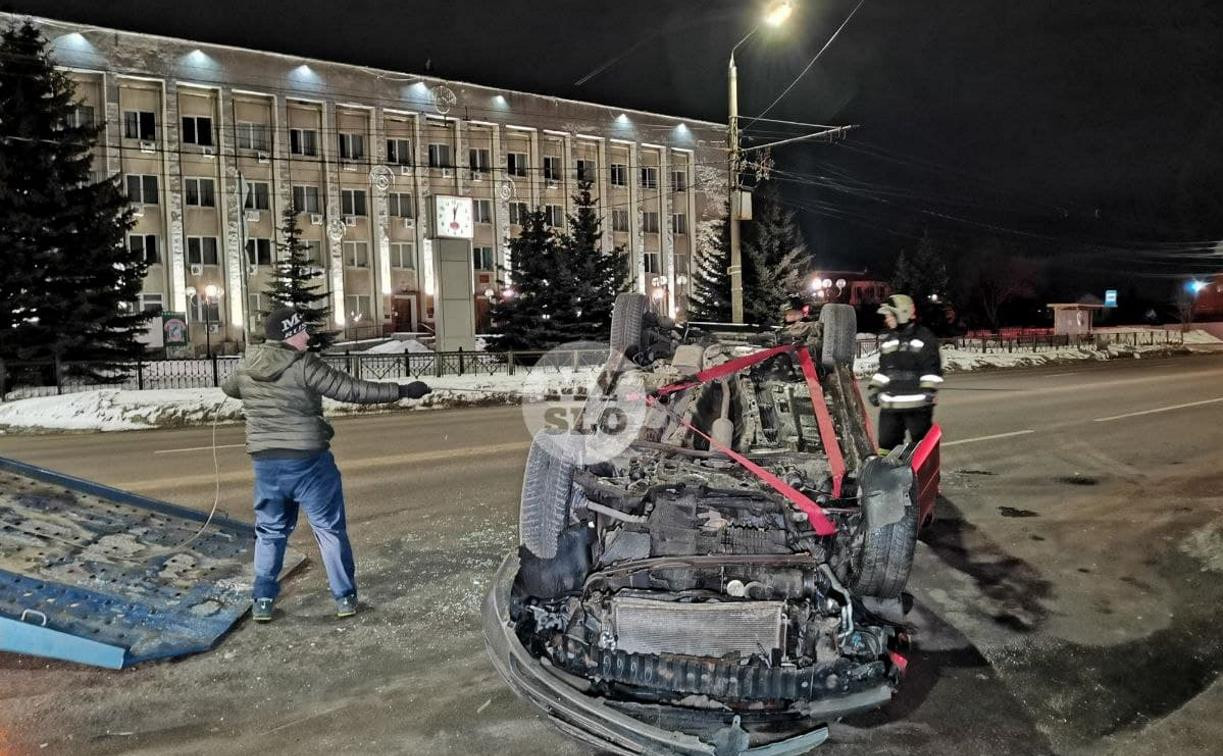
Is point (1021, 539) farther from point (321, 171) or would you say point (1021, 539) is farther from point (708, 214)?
point (708, 214)

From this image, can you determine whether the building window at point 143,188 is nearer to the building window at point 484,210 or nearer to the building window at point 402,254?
the building window at point 402,254

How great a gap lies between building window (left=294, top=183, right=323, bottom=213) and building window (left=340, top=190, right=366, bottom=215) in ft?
4.10

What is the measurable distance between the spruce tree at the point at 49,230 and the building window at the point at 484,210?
26.7 m

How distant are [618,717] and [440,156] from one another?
158ft

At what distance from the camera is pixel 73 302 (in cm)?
2241

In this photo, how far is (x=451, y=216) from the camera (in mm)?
30328

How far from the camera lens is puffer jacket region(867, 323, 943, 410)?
264 inches

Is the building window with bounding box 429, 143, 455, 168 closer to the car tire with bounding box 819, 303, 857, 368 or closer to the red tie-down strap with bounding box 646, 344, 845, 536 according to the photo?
the red tie-down strap with bounding box 646, 344, 845, 536

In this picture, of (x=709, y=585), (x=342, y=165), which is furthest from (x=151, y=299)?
(x=709, y=585)

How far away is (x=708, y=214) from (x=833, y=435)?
176 feet

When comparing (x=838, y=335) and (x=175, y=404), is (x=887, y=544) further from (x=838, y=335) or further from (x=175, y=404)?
(x=175, y=404)

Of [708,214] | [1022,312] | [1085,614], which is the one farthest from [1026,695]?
[1022,312]

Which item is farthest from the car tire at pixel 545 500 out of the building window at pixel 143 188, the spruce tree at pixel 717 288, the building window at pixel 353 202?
the building window at pixel 353 202

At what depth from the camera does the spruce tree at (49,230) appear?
2156 cm
